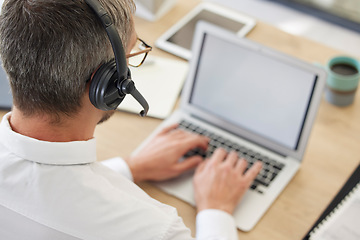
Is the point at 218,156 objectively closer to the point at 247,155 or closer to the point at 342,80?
the point at 247,155

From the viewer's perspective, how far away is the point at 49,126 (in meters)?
0.87

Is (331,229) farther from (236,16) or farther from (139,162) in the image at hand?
(236,16)

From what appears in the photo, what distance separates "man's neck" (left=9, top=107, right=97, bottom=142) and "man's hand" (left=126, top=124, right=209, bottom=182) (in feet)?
1.31

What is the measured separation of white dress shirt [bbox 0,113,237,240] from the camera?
844 millimetres

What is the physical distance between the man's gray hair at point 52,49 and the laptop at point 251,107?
52 centimetres

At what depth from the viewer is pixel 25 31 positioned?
30.7 inches

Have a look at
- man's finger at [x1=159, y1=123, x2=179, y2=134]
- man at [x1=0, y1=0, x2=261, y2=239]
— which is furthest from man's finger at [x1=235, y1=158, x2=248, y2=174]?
man at [x1=0, y1=0, x2=261, y2=239]

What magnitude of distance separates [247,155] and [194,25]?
0.60 metres

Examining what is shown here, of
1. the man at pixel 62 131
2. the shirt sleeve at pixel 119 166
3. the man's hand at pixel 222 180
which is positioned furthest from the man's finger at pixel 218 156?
the man at pixel 62 131

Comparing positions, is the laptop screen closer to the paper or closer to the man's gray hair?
the paper

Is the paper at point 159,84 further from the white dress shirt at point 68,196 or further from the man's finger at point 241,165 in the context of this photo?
the white dress shirt at point 68,196

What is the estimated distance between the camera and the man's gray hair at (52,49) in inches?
30.5

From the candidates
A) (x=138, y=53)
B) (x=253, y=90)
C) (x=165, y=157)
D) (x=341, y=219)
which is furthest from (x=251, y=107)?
(x=138, y=53)

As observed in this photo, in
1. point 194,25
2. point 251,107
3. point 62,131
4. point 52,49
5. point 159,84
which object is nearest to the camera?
point 52,49
